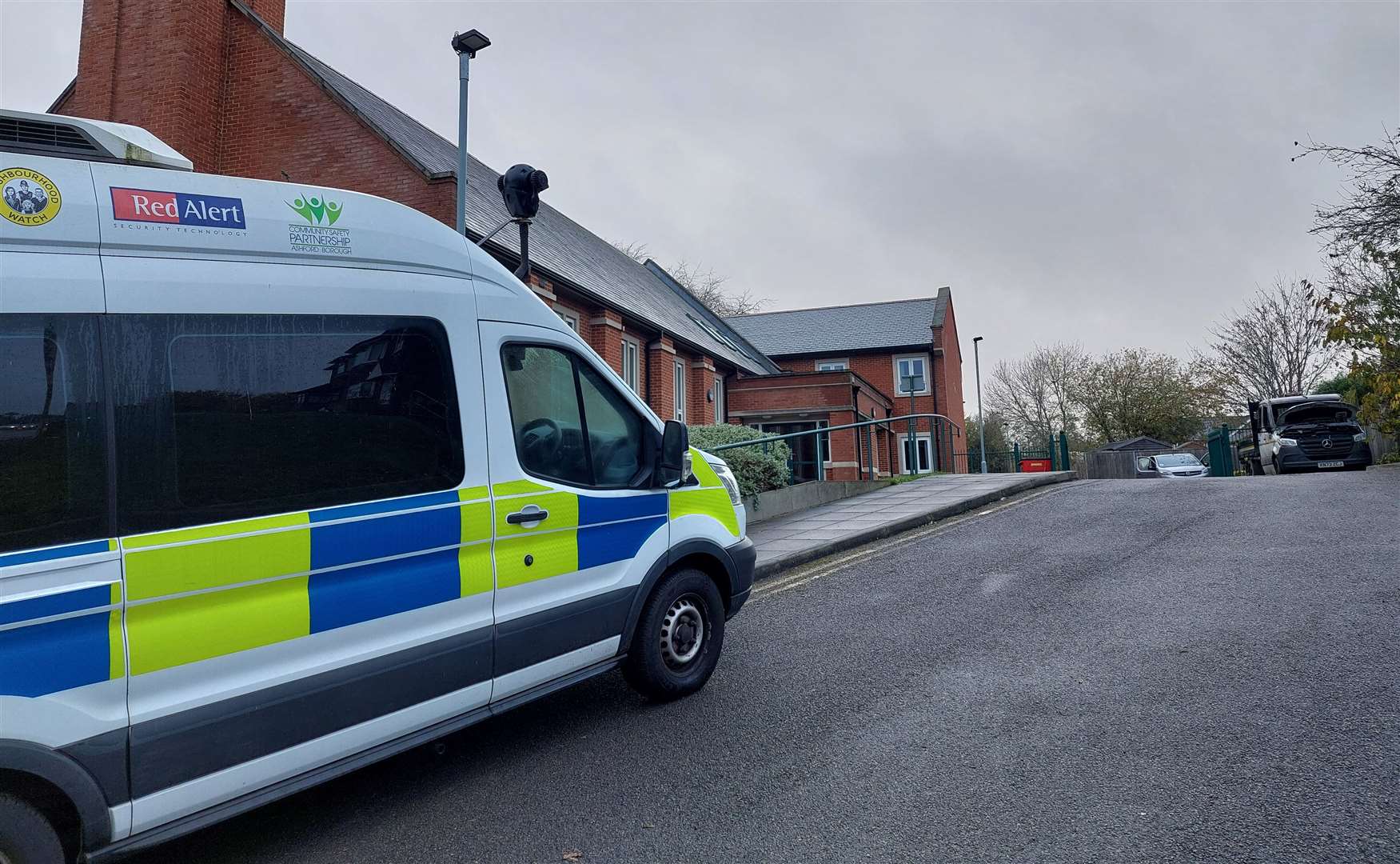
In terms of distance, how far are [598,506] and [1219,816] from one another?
2.79 m

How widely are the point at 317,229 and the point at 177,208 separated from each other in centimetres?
48

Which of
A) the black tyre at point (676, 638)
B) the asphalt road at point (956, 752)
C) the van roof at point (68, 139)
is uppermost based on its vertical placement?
the van roof at point (68, 139)

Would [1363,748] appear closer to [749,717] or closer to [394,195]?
[749,717]

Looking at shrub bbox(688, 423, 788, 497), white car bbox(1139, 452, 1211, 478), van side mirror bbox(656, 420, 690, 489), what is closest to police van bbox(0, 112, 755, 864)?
van side mirror bbox(656, 420, 690, 489)

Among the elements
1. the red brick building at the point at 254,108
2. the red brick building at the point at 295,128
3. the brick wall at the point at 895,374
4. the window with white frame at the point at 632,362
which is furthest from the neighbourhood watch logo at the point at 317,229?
the brick wall at the point at 895,374

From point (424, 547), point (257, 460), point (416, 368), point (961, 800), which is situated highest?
point (416, 368)

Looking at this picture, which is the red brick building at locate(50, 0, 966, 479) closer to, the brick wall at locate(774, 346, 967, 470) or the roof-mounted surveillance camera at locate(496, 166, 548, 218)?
the roof-mounted surveillance camera at locate(496, 166, 548, 218)

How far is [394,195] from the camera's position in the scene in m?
13.6

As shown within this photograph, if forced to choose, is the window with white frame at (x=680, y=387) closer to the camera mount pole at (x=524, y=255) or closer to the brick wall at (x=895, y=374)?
the camera mount pole at (x=524, y=255)

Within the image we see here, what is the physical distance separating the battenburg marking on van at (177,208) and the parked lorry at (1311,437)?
22786 millimetres

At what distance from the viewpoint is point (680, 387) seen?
74.5 ft

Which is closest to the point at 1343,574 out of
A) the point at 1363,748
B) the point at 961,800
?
the point at 1363,748

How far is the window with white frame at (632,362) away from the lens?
62.7 ft

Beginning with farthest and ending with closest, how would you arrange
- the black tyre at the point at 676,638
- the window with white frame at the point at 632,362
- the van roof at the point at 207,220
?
the window with white frame at the point at 632,362 < the black tyre at the point at 676,638 < the van roof at the point at 207,220
